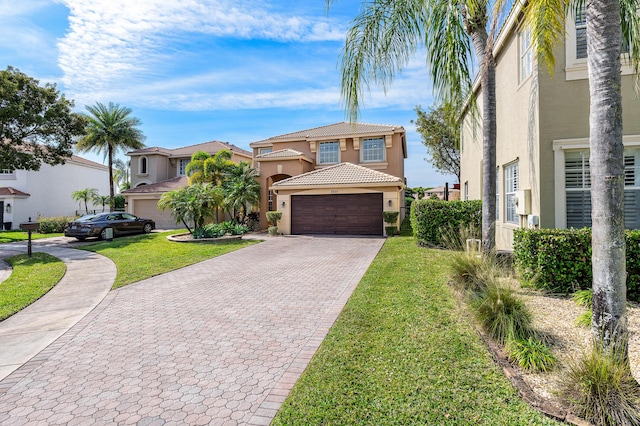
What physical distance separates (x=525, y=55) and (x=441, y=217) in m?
6.09

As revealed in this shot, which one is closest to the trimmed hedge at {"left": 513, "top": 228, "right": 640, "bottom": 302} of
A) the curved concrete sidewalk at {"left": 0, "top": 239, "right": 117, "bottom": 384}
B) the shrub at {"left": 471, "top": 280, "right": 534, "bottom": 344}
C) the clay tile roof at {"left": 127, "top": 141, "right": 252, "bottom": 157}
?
the shrub at {"left": 471, "top": 280, "right": 534, "bottom": 344}

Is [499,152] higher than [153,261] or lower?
higher

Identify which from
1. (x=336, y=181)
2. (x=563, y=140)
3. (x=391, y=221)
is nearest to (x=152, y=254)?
(x=336, y=181)

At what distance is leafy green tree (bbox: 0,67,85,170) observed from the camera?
66.0 feet

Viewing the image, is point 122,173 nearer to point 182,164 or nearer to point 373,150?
point 182,164

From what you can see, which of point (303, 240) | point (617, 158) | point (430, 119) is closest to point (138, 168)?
point (303, 240)

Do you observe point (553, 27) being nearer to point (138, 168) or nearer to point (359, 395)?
point (359, 395)

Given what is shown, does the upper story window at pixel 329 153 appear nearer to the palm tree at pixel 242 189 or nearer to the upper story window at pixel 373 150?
the upper story window at pixel 373 150

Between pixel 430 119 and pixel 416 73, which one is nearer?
pixel 416 73

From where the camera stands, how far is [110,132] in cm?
3194

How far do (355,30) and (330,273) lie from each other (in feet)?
20.7

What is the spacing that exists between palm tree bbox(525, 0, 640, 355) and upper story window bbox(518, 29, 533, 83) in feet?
19.4

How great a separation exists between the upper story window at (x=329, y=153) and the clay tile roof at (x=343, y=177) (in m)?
3.69

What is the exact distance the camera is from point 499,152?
11969 mm
